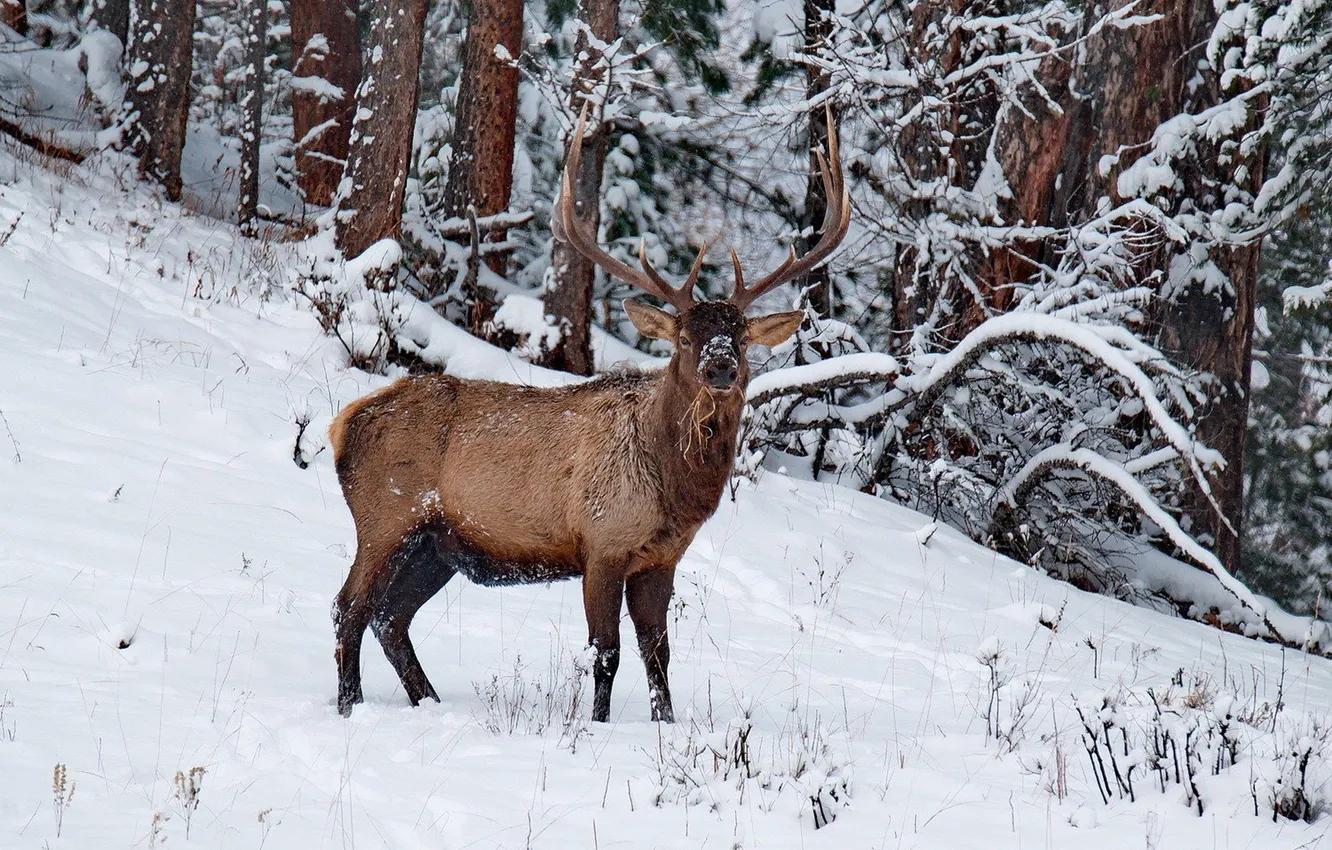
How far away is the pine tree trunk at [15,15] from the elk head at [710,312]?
1150 cm

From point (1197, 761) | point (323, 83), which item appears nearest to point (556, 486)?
point (1197, 761)

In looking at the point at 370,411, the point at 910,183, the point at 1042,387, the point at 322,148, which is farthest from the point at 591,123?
the point at 322,148

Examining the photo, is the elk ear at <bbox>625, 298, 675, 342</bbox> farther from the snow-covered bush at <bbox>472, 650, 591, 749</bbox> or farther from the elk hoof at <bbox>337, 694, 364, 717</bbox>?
the elk hoof at <bbox>337, 694, 364, 717</bbox>

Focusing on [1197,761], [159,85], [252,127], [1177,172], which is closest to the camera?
[1197,761]

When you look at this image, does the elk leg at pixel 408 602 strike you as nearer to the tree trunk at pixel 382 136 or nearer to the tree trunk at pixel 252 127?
the tree trunk at pixel 382 136

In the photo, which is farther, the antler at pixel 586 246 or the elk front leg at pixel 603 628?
the antler at pixel 586 246

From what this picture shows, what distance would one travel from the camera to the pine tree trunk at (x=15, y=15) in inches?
588

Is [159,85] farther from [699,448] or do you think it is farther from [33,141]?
[699,448]

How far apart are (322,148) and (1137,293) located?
1061 centimetres

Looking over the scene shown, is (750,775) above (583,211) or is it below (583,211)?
below

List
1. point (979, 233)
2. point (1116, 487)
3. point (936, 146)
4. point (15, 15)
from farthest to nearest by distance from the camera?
point (15, 15) < point (936, 146) < point (979, 233) < point (1116, 487)

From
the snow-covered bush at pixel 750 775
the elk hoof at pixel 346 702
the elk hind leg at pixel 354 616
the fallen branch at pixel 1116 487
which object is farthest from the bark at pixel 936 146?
the snow-covered bush at pixel 750 775

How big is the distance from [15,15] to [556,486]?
13222 millimetres

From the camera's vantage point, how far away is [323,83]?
610 inches
